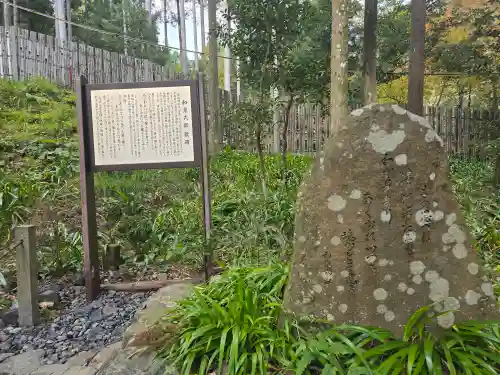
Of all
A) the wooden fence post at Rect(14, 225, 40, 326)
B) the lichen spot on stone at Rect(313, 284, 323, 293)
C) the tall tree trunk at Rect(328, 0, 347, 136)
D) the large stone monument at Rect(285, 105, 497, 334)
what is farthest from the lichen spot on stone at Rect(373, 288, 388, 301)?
the tall tree trunk at Rect(328, 0, 347, 136)

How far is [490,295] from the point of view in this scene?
2082mm

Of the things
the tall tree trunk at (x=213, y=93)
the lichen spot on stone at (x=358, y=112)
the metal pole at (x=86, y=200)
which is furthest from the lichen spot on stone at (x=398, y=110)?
the tall tree trunk at (x=213, y=93)

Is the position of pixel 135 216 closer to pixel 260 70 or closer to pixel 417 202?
pixel 260 70

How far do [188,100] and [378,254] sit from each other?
227 centimetres

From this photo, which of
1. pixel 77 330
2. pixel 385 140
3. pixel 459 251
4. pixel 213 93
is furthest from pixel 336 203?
pixel 213 93

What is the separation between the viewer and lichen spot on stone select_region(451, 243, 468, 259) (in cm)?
207

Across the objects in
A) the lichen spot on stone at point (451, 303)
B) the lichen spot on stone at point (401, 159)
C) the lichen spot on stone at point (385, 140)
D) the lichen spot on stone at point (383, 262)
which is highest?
the lichen spot on stone at point (385, 140)

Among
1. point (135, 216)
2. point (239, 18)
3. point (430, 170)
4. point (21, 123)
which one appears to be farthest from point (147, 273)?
point (21, 123)

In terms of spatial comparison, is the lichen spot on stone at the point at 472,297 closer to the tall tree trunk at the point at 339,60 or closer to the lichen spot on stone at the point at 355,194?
the lichen spot on stone at the point at 355,194

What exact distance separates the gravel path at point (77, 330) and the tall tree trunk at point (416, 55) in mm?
5320

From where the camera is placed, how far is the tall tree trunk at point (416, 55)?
260 inches

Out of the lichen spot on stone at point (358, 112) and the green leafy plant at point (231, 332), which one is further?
the lichen spot on stone at point (358, 112)

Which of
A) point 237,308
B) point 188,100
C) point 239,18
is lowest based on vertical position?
point 237,308

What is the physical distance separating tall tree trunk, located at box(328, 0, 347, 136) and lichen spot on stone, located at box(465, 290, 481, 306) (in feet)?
11.7
